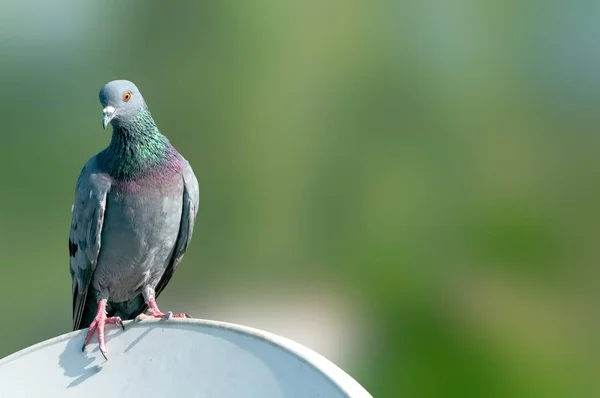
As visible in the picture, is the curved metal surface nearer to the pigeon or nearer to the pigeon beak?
the pigeon

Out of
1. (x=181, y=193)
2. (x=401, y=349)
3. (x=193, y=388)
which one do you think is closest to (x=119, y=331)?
(x=193, y=388)

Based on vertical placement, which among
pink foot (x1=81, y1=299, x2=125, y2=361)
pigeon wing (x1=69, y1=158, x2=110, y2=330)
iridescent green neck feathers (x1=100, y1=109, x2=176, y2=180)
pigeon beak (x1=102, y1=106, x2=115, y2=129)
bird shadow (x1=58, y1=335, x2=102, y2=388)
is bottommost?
bird shadow (x1=58, y1=335, x2=102, y2=388)

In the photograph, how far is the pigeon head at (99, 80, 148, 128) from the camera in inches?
71.1

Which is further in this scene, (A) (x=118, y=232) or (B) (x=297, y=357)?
(A) (x=118, y=232)

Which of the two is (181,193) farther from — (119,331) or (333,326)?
(333,326)

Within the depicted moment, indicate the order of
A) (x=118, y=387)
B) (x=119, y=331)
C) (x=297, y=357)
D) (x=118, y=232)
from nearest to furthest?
(x=297, y=357) < (x=118, y=387) < (x=119, y=331) < (x=118, y=232)

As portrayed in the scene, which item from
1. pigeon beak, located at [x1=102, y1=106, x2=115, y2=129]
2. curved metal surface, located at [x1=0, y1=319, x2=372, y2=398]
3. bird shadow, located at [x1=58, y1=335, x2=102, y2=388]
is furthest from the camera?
pigeon beak, located at [x1=102, y1=106, x2=115, y2=129]

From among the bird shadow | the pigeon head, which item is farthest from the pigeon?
the bird shadow

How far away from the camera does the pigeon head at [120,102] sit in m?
1.80

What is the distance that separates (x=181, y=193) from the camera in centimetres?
193

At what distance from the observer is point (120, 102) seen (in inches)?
72.6

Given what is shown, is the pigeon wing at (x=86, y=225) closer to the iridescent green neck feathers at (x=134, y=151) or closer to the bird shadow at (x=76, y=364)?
the iridescent green neck feathers at (x=134, y=151)

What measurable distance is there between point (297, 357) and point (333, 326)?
2717 mm

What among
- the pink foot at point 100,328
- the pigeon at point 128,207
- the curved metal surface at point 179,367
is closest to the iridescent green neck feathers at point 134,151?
the pigeon at point 128,207
